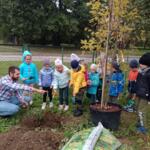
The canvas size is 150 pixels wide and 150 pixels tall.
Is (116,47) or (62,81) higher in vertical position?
Result: (116,47)

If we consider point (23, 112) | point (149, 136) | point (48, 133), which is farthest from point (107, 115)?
point (23, 112)

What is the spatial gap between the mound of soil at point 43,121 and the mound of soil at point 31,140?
1.65ft

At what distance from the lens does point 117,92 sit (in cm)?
780

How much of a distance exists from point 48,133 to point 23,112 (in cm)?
190

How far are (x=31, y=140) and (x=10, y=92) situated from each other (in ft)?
6.51

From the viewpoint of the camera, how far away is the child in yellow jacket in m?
7.34

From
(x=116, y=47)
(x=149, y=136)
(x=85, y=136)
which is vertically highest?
(x=116, y=47)

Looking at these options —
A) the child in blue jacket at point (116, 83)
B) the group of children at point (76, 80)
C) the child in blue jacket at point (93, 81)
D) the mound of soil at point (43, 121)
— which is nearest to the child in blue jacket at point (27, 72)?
the group of children at point (76, 80)

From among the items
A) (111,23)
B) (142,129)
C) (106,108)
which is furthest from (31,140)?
(111,23)

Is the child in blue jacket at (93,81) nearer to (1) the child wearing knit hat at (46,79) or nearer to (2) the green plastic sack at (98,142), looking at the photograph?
(1) the child wearing knit hat at (46,79)

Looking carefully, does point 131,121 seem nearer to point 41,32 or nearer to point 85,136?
point 85,136

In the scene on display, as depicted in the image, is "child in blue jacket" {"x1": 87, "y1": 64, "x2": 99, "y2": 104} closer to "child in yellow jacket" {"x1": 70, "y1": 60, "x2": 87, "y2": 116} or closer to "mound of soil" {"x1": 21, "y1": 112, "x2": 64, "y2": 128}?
"child in yellow jacket" {"x1": 70, "y1": 60, "x2": 87, "y2": 116}

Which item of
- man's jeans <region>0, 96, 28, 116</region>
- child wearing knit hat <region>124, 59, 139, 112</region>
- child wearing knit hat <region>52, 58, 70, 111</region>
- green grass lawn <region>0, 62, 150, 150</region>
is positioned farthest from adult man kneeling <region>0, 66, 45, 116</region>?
child wearing knit hat <region>124, 59, 139, 112</region>

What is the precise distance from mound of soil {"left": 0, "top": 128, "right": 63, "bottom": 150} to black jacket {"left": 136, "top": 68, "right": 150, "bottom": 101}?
175 centimetres
